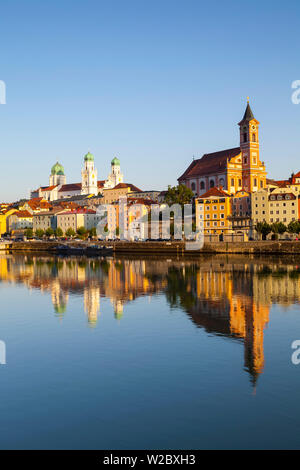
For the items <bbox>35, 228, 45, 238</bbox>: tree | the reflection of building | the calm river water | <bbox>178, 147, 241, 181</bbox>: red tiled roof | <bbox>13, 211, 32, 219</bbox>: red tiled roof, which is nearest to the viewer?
the calm river water

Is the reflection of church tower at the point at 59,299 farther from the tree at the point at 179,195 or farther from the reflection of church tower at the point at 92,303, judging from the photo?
the tree at the point at 179,195

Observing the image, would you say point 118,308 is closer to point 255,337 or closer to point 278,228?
point 255,337

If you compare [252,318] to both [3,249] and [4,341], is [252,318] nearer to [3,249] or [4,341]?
[4,341]

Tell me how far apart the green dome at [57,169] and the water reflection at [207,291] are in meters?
148

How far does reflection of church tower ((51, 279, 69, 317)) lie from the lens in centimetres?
2519

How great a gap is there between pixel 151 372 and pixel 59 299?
15.8 meters

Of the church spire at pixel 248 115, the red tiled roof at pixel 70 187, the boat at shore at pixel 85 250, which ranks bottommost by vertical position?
the boat at shore at pixel 85 250

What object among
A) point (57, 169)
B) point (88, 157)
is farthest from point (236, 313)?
point (57, 169)

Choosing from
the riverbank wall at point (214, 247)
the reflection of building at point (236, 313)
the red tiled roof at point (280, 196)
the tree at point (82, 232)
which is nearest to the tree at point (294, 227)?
the riverbank wall at point (214, 247)

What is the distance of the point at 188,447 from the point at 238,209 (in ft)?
217

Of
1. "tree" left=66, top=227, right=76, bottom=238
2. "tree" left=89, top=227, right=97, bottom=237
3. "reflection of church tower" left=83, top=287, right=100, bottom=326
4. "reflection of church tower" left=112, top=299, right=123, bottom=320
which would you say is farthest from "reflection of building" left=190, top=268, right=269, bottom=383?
"tree" left=66, top=227, right=76, bottom=238

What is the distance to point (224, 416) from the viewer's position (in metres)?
11.0

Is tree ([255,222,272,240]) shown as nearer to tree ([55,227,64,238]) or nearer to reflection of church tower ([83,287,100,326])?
reflection of church tower ([83,287,100,326])

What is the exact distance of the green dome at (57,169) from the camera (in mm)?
192125
